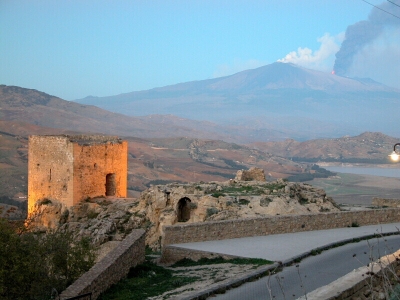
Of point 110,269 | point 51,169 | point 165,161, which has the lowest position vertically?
point 165,161

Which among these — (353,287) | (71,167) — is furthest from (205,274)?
(71,167)

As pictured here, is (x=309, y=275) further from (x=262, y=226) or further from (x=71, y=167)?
(x=71, y=167)

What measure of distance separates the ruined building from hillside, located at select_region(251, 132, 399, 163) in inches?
2858

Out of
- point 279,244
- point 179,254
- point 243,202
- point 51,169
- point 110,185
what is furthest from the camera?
point 110,185

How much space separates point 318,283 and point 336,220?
7.27m

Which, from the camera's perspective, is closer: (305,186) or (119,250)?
(119,250)

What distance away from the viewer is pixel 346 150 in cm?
9938

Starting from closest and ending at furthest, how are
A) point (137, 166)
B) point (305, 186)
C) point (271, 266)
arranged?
1. point (271, 266)
2. point (305, 186)
3. point (137, 166)

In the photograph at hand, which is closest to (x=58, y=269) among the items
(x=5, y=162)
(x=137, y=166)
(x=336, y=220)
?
(x=336, y=220)

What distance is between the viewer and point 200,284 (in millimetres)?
12469

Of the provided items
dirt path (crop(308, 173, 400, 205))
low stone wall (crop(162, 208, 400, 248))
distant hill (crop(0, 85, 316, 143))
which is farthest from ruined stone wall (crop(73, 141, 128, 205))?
distant hill (crop(0, 85, 316, 143))

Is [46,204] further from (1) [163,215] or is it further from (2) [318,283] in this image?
(2) [318,283]

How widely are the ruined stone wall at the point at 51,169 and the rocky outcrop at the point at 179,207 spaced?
0.56 m

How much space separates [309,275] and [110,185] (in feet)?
45.1
